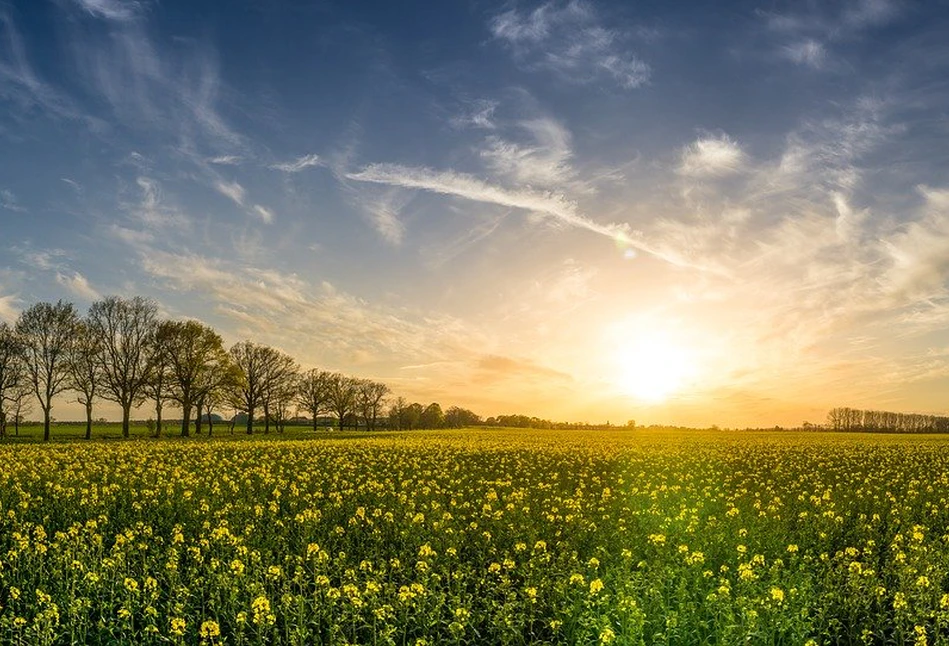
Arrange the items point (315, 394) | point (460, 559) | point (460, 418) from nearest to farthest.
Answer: point (460, 559) → point (315, 394) → point (460, 418)

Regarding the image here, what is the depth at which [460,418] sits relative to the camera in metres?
153

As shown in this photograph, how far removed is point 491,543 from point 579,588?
420 centimetres

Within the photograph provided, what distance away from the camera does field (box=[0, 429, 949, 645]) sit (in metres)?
8.51

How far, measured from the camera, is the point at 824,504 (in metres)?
18.1

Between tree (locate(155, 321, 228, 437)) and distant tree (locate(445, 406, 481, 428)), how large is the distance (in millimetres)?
81207

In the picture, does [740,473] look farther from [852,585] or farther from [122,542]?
[122,542]

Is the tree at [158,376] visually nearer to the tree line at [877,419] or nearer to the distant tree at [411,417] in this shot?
the distant tree at [411,417]

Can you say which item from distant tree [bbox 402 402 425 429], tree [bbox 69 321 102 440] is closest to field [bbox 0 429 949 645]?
tree [bbox 69 321 102 440]

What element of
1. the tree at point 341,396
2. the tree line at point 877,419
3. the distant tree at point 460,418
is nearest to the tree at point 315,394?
the tree at point 341,396

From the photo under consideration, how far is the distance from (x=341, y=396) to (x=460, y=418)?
48.3 meters

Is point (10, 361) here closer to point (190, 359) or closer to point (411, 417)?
point (190, 359)

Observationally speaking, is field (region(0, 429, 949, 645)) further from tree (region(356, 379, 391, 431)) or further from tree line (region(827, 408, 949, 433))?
tree line (region(827, 408, 949, 433))

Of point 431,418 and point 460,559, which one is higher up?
point 460,559

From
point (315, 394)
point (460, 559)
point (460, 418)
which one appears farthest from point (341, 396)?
point (460, 559)
